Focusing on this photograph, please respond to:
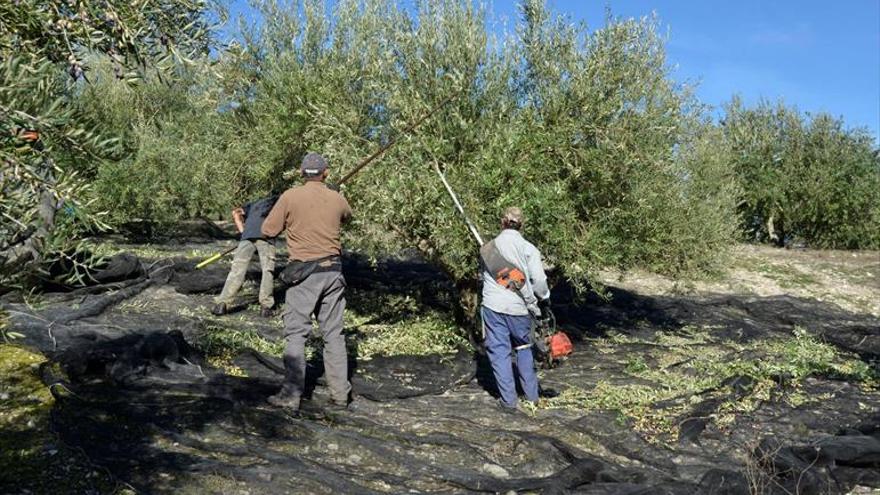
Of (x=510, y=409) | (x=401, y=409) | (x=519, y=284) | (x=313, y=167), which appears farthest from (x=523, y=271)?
(x=313, y=167)

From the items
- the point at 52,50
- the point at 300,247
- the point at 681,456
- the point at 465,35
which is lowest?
the point at 681,456

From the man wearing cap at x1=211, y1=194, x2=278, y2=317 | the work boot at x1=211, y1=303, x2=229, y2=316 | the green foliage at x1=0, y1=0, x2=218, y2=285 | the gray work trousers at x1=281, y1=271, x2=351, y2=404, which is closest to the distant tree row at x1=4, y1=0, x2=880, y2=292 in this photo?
the man wearing cap at x1=211, y1=194, x2=278, y2=317

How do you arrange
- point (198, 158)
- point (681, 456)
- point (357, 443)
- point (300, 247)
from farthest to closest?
point (198, 158), point (300, 247), point (681, 456), point (357, 443)

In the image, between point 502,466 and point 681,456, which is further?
point 681,456

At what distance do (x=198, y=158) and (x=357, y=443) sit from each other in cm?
1509

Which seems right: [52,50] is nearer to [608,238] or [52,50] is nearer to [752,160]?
[608,238]

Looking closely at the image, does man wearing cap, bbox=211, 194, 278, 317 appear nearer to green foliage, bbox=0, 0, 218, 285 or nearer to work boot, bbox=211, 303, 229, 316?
work boot, bbox=211, 303, 229, 316

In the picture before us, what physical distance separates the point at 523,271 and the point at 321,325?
81.1 inches

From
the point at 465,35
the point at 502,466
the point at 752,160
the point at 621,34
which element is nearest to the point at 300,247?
the point at 502,466

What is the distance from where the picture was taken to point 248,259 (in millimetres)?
11461

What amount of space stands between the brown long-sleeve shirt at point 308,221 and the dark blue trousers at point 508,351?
176cm

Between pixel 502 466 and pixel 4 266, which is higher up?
pixel 4 266

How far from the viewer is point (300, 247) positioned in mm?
7312

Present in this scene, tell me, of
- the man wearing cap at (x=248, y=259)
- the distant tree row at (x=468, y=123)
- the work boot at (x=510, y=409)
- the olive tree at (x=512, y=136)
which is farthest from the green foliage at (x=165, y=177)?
the work boot at (x=510, y=409)
